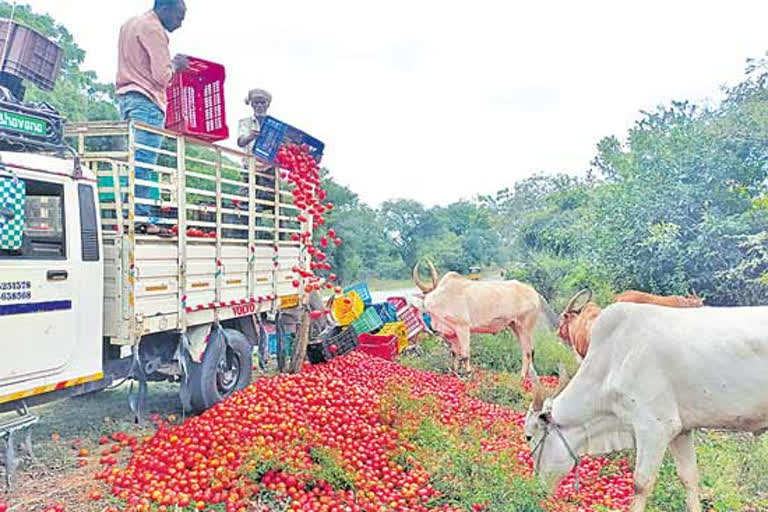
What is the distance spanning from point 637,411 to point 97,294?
3906mm

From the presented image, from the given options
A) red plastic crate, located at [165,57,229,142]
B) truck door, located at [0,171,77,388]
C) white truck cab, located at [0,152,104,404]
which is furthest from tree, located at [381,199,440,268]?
truck door, located at [0,171,77,388]

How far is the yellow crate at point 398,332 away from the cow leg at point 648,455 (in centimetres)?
553

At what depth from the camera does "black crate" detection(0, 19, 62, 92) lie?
15.9 ft

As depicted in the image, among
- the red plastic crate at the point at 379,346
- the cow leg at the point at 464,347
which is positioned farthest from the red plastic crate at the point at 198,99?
the cow leg at the point at 464,347

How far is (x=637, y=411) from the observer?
4.05m

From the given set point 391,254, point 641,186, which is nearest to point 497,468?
point 641,186

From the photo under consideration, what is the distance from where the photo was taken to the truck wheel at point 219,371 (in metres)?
5.60

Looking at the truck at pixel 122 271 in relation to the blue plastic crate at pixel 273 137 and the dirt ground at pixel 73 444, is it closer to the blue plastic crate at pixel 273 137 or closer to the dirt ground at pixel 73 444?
the blue plastic crate at pixel 273 137

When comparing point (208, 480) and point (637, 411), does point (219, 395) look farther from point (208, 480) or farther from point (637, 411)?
point (637, 411)

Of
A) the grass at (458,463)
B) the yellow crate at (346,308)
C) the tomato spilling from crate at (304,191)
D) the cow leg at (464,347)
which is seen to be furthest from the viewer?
the cow leg at (464,347)

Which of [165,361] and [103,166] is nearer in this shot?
[103,166]

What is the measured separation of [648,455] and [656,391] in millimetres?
417

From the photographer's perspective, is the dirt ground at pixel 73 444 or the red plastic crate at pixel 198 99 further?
the red plastic crate at pixel 198 99

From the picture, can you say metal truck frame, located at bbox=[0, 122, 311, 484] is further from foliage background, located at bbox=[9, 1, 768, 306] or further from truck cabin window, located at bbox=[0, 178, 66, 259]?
foliage background, located at bbox=[9, 1, 768, 306]
